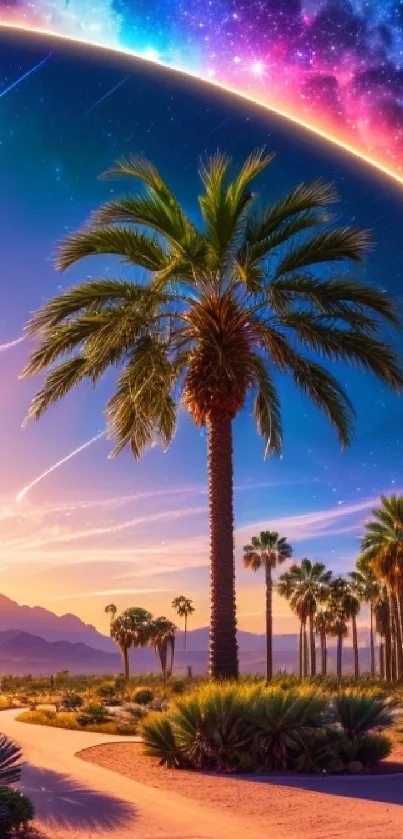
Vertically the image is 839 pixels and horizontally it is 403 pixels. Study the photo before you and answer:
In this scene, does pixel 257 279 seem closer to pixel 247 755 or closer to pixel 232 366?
pixel 232 366

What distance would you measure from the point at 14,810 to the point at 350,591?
249 ft

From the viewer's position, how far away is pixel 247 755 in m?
13.3

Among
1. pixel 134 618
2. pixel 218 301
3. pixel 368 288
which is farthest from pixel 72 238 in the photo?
pixel 134 618

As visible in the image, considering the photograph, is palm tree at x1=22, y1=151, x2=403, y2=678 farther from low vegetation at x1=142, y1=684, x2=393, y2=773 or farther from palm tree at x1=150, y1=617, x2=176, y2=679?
palm tree at x1=150, y1=617, x2=176, y2=679

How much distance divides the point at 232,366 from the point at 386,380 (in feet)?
10.7

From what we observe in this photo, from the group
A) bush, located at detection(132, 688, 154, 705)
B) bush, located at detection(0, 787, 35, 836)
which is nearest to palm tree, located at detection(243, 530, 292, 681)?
bush, located at detection(132, 688, 154, 705)

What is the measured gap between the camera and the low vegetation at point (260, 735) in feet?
44.2

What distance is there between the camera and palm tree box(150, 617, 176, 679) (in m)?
89.1

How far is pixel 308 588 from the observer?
82.3m

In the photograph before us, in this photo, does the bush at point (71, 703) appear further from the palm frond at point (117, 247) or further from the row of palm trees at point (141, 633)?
the row of palm trees at point (141, 633)

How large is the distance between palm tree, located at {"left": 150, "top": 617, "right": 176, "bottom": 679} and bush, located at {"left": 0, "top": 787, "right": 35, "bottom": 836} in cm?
8171

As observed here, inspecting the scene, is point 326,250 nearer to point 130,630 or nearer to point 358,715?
point 358,715

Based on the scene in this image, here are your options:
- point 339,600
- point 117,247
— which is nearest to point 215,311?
point 117,247

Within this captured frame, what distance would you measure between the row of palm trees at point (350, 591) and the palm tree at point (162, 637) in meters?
12.6
